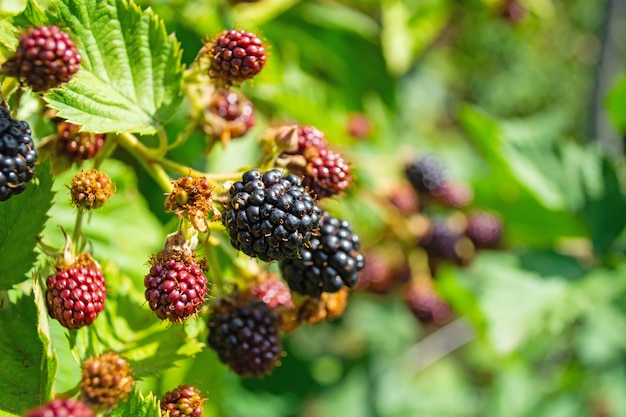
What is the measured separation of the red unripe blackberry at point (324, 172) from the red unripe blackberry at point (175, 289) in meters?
0.30

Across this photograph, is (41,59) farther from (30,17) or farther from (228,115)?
(228,115)

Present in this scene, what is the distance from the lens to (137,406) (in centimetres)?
123

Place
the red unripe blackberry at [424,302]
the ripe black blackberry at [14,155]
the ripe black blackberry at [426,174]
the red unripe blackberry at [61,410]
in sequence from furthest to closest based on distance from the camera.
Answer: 1. the red unripe blackberry at [424,302]
2. the ripe black blackberry at [426,174]
3. the ripe black blackberry at [14,155]
4. the red unripe blackberry at [61,410]

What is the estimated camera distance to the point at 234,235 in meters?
1.20

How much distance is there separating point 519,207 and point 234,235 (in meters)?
1.84

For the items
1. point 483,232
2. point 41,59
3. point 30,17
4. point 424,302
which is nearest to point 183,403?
point 41,59

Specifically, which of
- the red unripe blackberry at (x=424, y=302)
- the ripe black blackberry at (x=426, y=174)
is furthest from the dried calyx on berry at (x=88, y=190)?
the red unripe blackberry at (x=424, y=302)

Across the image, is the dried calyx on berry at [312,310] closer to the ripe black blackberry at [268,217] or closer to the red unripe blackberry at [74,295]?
the ripe black blackberry at [268,217]

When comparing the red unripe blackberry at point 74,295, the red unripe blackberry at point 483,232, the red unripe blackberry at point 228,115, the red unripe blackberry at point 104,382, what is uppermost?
the red unripe blackberry at point 228,115

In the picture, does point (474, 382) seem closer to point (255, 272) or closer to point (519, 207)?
point (519, 207)

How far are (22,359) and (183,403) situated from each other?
32cm

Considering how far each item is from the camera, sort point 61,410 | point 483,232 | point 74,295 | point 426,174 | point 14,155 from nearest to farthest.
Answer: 1. point 61,410
2. point 14,155
3. point 74,295
4. point 426,174
5. point 483,232


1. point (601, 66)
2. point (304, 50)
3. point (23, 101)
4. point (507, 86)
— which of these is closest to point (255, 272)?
point (23, 101)

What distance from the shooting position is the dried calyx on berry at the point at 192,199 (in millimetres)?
1208
